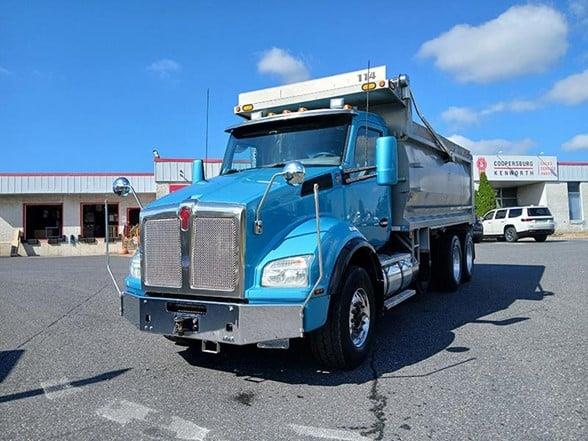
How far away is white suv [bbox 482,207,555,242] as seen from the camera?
25250mm

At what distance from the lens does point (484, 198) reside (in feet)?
103

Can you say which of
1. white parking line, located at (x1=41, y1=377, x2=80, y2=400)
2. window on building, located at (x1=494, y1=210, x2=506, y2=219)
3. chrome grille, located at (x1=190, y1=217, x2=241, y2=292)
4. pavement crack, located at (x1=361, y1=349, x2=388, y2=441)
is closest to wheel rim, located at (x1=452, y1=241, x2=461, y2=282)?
pavement crack, located at (x1=361, y1=349, x2=388, y2=441)

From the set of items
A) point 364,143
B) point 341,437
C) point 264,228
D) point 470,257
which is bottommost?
point 341,437

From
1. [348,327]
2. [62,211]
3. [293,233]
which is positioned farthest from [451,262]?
[62,211]

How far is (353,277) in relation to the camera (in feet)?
16.0

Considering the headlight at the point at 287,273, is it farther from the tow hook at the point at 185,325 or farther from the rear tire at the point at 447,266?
the rear tire at the point at 447,266

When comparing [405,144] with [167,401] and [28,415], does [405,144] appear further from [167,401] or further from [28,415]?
[28,415]

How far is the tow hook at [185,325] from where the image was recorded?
4.33m

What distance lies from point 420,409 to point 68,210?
101ft

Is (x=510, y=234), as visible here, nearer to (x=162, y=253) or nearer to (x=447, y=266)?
(x=447, y=266)

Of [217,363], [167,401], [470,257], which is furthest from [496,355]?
[470,257]

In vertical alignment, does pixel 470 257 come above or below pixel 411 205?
below

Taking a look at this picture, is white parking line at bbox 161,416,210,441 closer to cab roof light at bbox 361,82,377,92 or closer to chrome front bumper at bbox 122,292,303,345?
chrome front bumper at bbox 122,292,303,345

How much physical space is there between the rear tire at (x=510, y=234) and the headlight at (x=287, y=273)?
24484 millimetres
